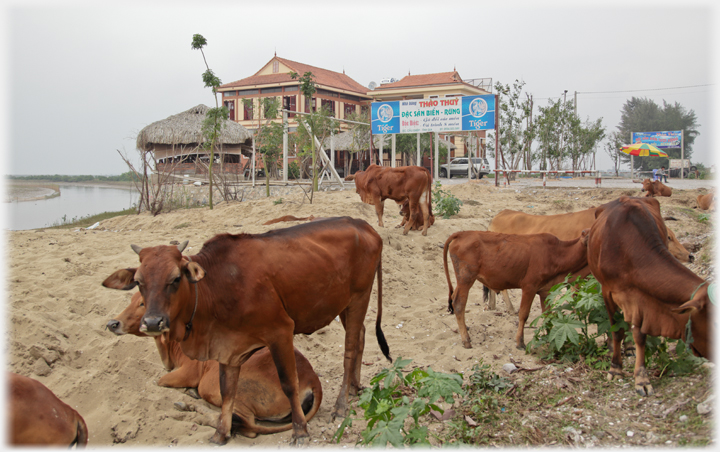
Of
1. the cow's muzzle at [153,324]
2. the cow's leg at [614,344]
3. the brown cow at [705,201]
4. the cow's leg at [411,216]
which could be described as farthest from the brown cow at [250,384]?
the brown cow at [705,201]

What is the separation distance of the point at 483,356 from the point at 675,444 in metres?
2.50

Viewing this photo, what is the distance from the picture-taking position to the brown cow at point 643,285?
144 inches

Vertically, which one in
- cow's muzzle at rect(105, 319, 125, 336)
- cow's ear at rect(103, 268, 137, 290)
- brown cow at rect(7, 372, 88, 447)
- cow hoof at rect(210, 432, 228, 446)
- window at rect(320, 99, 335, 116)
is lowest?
cow hoof at rect(210, 432, 228, 446)

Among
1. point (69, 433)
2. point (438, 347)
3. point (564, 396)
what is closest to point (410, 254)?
point (438, 347)

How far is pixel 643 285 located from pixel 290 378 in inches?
113

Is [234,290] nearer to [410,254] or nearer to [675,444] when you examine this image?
[675,444]

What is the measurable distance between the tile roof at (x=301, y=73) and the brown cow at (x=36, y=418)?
38.8 meters

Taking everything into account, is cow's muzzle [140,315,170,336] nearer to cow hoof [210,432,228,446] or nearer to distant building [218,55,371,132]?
cow hoof [210,432,228,446]

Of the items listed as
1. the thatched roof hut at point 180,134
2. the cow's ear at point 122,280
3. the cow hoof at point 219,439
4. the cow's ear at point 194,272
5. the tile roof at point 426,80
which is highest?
the tile roof at point 426,80

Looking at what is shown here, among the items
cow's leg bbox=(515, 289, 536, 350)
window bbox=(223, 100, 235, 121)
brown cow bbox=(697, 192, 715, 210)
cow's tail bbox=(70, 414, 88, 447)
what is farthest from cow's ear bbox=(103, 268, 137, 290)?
window bbox=(223, 100, 235, 121)

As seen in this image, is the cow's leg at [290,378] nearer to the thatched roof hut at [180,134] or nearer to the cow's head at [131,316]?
the cow's head at [131,316]

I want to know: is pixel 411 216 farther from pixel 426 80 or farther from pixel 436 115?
pixel 426 80

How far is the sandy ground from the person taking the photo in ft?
14.0

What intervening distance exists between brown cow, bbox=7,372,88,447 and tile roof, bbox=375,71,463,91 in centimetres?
3892
